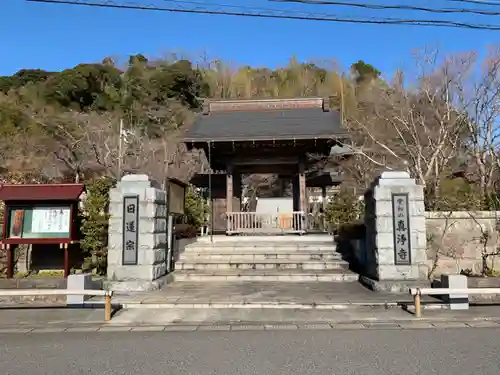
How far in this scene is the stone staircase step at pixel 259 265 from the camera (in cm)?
1123

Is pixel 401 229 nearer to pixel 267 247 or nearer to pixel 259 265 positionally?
pixel 259 265

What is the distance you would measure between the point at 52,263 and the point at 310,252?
709 centimetres

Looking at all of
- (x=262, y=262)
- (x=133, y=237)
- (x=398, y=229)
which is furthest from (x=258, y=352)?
(x=262, y=262)

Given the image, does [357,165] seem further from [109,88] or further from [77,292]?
[109,88]

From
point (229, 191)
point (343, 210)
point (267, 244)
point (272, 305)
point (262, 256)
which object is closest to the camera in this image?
point (272, 305)

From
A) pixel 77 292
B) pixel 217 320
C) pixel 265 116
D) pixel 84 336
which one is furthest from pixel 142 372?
pixel 265 116

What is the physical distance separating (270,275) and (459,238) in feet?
16.1

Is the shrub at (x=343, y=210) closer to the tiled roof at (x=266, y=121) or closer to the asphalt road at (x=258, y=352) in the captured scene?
the tiled roof at (x=266, y=121)

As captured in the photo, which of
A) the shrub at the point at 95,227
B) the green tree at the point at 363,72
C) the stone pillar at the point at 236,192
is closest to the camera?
the shrub at the point at 95,227

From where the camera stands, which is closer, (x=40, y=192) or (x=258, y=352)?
(x=258, y=352)

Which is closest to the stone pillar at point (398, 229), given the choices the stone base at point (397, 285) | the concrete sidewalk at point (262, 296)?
the stone base at point (397, 285)

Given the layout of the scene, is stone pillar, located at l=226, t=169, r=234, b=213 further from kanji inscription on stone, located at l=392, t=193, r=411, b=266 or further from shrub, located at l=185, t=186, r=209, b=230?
kanji inscription on stone, located at l=392, t=193, r=411, b=266

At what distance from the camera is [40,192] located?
9.84m

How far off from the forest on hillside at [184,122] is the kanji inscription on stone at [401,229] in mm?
2469
